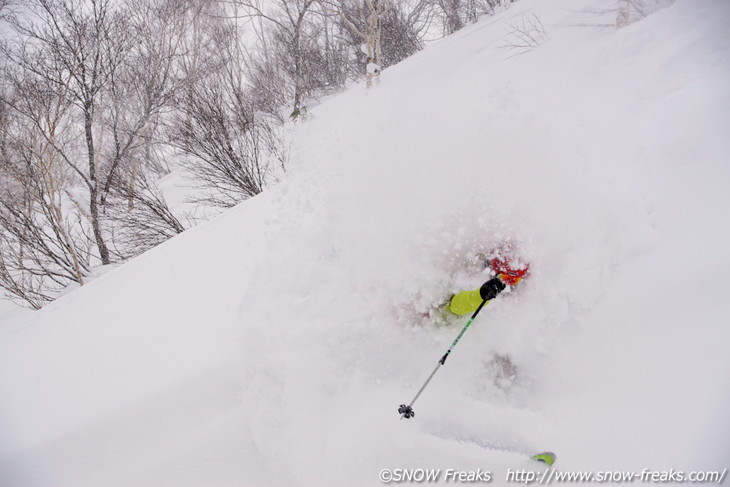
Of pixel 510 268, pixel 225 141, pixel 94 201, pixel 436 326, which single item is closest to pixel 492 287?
pixel 510 268

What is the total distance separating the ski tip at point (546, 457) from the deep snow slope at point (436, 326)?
43mm

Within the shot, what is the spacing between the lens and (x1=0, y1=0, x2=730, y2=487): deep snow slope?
154cm

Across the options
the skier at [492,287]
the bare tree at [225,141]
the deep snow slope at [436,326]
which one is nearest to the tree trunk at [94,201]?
the bare tree at [225,141]

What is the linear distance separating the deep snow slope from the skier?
0.67 feet

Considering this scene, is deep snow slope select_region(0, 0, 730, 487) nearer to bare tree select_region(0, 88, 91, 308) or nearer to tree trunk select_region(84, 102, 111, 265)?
bare tree select_region(0, 88, 91, 308)

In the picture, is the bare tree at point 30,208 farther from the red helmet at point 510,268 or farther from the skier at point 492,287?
the red helmet at point 510,268

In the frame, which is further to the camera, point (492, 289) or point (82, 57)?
point (82, 57)

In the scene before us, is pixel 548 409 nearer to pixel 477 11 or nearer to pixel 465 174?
pixel 465 174

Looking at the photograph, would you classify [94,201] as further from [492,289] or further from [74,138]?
[492,289]

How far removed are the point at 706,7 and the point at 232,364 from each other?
17.2 ft

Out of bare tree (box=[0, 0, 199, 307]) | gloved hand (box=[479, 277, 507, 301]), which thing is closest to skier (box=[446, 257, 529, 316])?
gloved hand (box=[479, 277, 507, 301])

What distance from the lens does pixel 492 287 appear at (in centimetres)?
162

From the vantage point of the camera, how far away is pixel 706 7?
297 centimetres

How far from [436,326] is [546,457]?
90 centimetres
